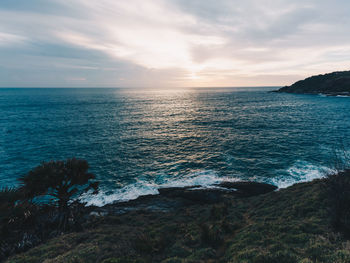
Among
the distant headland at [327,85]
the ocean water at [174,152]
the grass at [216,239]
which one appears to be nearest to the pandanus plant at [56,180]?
the grass at [216,239]

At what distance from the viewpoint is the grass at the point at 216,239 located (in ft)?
29.0

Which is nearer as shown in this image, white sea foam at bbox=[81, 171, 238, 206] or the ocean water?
white sea foam at bbox=[81, 171, 238, 206]

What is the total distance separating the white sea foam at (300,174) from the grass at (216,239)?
7.56 meters

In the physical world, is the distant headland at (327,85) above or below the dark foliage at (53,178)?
above

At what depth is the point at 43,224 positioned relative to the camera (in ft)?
44.4

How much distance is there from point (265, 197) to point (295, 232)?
363 inches

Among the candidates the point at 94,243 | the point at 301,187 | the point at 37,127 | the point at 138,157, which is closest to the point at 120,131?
the point at 138,157

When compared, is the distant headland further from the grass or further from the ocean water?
the grass

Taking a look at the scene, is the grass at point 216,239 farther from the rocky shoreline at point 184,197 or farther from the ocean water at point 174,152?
the ocean water at point 174,152

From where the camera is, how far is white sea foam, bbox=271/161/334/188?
935 inches

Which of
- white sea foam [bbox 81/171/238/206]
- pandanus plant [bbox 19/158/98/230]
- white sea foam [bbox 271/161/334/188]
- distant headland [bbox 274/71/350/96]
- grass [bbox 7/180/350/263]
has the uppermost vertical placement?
distant headland [bbox 274/71/350/96]

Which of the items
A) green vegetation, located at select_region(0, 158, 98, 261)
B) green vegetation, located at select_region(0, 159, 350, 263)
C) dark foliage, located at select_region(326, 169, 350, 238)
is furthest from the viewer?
green vegetation, located at select_region(0, 158, 98, 261)

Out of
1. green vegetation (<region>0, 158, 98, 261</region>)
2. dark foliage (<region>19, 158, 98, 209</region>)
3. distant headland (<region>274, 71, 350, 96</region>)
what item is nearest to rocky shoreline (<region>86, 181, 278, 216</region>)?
green vegetation (<region>0, 158, 98, 261</region>)

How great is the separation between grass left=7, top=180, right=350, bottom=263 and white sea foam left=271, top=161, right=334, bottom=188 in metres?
7.56
